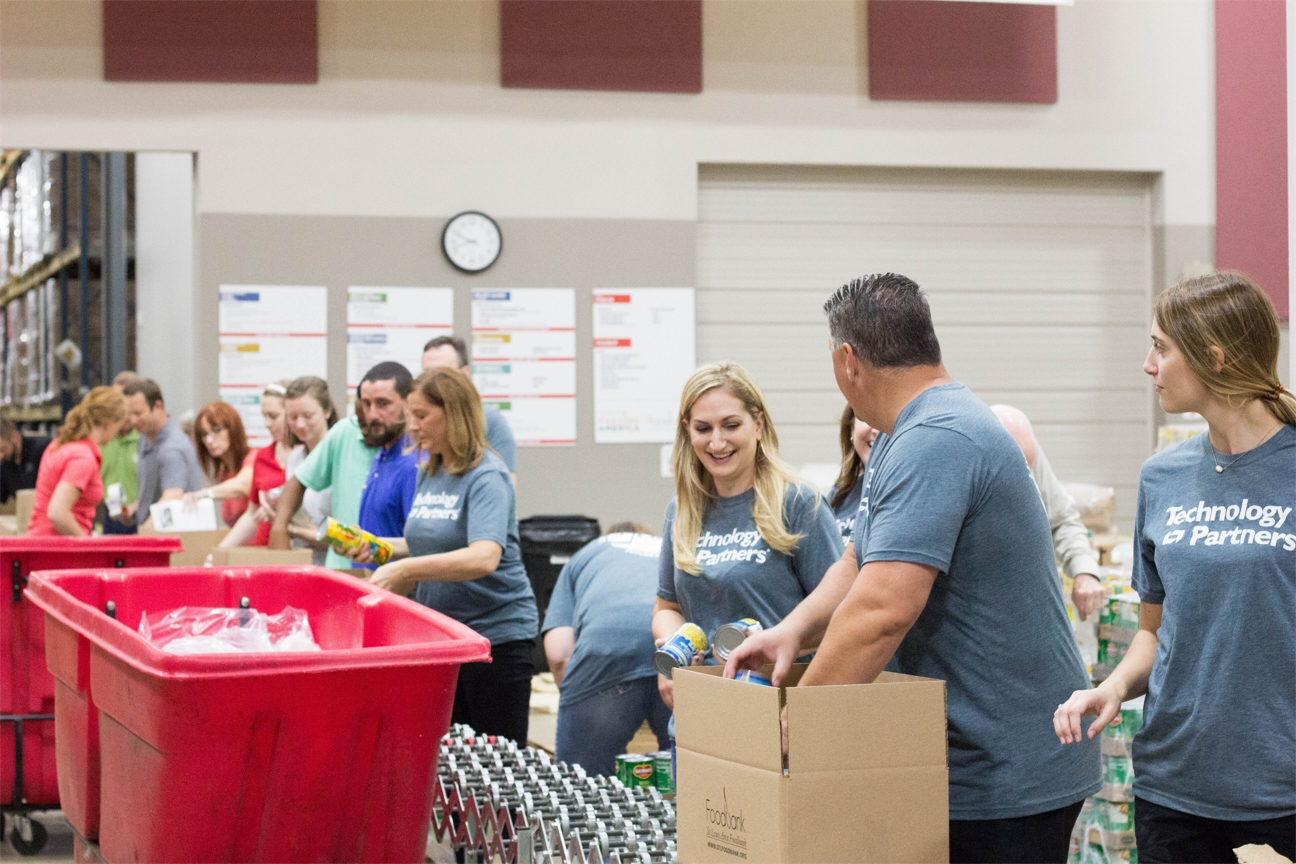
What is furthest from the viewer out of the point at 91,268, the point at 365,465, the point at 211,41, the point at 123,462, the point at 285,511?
the point at 91,268

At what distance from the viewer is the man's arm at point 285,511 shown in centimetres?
470

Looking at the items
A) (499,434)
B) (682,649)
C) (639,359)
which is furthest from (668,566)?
(639,359)

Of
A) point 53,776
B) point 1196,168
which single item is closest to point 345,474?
point 53,776

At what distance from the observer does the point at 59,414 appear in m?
13.1

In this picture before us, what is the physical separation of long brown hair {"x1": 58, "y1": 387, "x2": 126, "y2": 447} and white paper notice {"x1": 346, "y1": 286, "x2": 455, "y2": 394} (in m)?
1.18

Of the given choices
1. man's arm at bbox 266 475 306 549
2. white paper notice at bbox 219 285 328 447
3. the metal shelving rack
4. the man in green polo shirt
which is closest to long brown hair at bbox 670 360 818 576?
man's arm at bbox 266 475 306 549

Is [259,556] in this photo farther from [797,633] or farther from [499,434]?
[797,633]

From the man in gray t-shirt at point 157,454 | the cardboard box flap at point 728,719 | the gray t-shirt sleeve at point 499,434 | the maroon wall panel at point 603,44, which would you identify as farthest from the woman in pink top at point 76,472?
the cardboard box flap at point 728,719

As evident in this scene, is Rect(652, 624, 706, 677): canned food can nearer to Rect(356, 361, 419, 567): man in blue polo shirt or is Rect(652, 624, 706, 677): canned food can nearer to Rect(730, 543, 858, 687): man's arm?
Rect(730, 543, 858, 687): man's arm

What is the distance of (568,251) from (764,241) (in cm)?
116

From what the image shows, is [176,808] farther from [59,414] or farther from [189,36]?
[59,414]

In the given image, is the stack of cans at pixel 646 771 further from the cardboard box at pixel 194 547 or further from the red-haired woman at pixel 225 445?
the red-haired woman at pixel 225 445

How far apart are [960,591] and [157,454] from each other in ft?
18.4

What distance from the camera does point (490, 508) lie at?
3.51 meters
